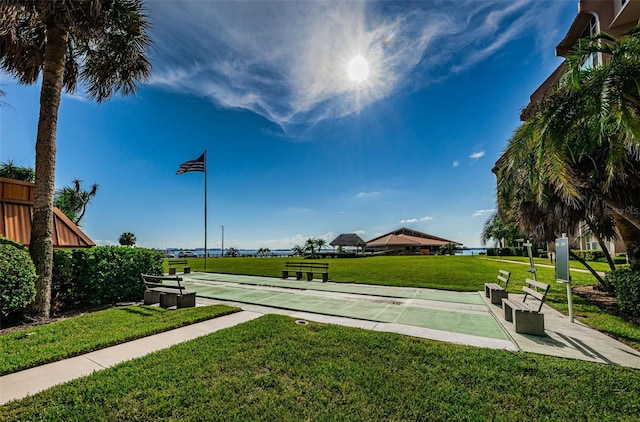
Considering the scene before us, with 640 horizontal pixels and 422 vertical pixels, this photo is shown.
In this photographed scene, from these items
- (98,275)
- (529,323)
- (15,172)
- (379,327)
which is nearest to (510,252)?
(529,323)

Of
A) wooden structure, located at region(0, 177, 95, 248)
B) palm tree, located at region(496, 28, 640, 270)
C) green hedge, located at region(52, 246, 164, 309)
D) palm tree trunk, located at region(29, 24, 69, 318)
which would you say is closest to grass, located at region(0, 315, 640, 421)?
palm tree, located at region(496, 28, 640, 270)

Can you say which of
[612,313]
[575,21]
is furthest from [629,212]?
[575,21]

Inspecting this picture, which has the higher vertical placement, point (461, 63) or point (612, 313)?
point (461, 63)

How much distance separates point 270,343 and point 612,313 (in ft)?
30.9

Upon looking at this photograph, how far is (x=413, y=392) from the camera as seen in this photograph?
10.6 ft

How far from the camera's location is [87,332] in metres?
5.45

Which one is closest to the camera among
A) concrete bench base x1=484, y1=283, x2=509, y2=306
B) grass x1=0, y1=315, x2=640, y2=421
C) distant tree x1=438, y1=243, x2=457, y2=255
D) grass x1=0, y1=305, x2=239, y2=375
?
grass x1=0, y1=315, x2=640, y2=421

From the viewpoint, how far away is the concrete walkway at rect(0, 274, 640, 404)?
12.9ft

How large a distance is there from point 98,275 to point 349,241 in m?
43.9

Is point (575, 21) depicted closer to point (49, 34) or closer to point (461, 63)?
point (461, 63)

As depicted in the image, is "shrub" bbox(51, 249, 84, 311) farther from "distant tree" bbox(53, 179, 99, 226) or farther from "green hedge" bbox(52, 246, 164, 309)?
"distant tree" bbox(53, 179, 99, 226)

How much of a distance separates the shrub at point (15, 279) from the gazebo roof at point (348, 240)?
144ft

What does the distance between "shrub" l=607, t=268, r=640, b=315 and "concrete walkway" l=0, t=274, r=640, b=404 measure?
165 cm

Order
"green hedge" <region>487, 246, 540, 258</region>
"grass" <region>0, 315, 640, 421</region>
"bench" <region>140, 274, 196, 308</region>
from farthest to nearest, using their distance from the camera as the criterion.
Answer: "green hedge" <region>487, 246, 540, 258</region>
"bench" <region>140, 274, 196, 308</region>
"grass" <region>0, 315, 640, 421</region>
